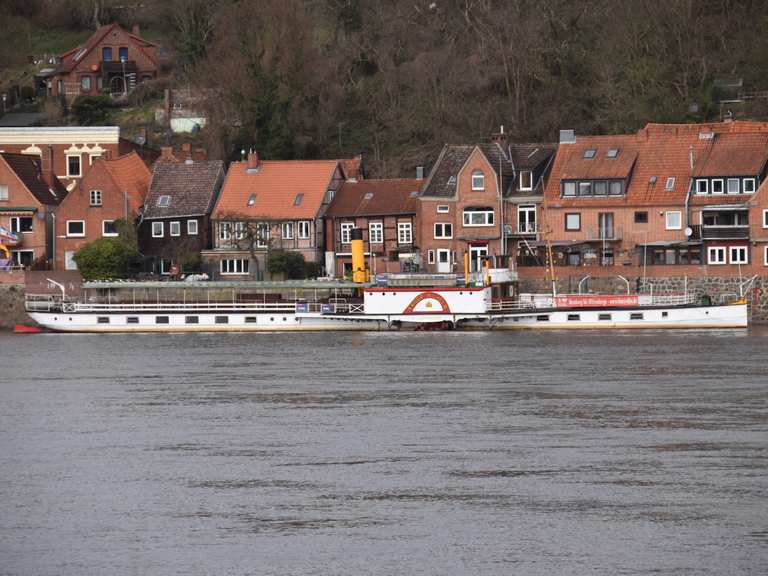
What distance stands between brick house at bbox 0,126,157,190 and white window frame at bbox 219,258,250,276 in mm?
12485

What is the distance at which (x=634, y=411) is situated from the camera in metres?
48.5

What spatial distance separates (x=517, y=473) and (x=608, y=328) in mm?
37521

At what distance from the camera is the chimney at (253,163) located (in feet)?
300

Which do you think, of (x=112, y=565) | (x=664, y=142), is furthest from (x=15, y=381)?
(x=664, y=142)

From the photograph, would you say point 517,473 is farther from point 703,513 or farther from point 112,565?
point 112,565

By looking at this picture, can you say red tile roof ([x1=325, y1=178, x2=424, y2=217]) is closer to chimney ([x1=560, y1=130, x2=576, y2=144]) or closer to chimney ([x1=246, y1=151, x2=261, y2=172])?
chimney ([x1=246, y1=151, x2=261, y2=172])

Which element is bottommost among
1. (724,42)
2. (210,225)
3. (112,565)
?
(112,565)

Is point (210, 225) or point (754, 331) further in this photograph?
point (210, 225)

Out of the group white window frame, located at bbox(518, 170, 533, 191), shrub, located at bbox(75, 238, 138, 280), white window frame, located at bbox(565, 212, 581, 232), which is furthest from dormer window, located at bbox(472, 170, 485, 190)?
shrub, located at bbox(75, 238, 138, 280)

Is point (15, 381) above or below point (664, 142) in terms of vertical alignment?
below

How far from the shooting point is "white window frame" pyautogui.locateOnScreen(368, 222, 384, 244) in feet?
292

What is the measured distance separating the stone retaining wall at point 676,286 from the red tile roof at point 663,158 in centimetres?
419

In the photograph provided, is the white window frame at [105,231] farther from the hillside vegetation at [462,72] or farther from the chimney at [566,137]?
the chimney at [566,137]

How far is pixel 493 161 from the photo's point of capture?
3408 inches
